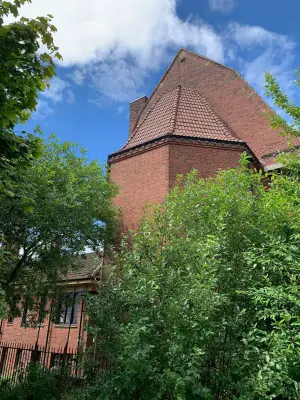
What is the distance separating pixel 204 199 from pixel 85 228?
525cm

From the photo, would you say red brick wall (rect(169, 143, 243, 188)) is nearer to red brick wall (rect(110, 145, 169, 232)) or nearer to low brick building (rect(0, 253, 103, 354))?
red brick wall (rect(110, 145, 169, 232))

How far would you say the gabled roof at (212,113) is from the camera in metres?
15.7

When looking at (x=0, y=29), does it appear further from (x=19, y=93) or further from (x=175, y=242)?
(x=175, y=242)

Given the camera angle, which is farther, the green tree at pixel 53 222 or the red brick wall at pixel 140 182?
the red brick wall at pixel 140 182

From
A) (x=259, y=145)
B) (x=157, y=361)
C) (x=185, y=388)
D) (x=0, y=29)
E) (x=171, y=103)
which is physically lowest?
(x=185, y=388)

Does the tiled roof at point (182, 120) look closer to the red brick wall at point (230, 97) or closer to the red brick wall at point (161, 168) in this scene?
the red brick wall at point (161, 168)

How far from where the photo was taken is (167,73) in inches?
862

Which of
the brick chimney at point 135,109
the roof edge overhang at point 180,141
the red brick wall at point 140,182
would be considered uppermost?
the brick chimney at point 135,109

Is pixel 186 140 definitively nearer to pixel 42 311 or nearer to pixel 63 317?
pixel 42 311

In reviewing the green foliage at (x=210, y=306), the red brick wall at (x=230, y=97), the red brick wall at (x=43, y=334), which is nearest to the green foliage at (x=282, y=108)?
the green foliage at (x=210, y=306)

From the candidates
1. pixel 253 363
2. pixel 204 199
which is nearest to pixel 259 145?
pixel 204 199

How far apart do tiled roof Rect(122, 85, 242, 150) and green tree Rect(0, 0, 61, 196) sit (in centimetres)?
996

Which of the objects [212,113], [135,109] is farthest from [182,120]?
[135,109]

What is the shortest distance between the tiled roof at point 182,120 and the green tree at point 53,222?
3.54m
